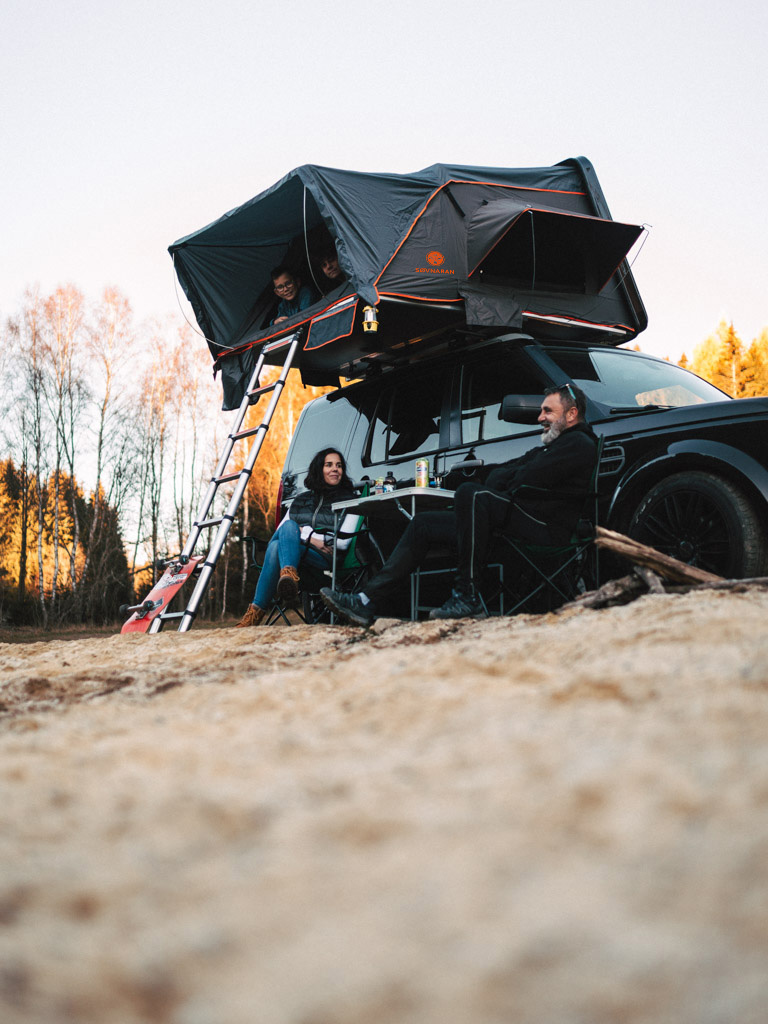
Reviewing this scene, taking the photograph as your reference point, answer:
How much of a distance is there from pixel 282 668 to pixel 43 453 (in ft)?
80.4

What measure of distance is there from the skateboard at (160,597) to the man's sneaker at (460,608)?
8.79 feet

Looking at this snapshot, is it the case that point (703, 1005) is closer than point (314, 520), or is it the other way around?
point (703, 1005)

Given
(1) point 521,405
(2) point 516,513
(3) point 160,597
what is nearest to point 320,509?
(3) point 160,597

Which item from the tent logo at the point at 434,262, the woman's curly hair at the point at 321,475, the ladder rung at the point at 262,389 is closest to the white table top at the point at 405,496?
the woman's curly hair at the point at 321,475

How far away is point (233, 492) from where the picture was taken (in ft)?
21.1

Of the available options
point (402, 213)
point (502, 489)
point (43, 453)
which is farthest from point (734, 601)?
point (43, 453)

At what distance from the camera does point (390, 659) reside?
2240 millimetres

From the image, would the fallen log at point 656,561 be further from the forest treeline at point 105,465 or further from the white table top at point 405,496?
the forest treeline at point 105,465

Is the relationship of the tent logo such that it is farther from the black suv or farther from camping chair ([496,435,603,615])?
camping chair ([496,435,603,615])

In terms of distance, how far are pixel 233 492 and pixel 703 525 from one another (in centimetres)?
368

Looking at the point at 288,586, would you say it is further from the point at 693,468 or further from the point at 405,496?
the point at 693,468

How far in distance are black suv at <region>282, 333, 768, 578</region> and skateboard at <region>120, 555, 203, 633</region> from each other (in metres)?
0.97

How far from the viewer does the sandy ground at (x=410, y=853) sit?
30.2 inches

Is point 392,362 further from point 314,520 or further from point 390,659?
point 390,659
